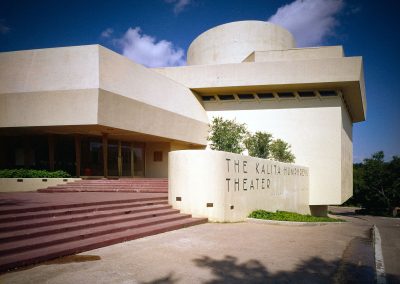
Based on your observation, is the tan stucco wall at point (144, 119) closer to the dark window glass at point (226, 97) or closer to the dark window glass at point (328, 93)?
the dark window glass at point (226, 97)

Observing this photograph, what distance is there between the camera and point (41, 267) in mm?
5285

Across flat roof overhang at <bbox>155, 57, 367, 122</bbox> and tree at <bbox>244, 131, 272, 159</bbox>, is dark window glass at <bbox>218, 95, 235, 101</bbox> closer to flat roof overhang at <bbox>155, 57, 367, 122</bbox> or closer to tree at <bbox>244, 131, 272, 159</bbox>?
flat roof overhang at <bbox>155, 57, 367, 122</bbox>

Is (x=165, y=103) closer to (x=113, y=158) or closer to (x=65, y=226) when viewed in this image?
(x=113, y=158)

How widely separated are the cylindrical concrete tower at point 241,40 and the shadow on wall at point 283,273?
90.4ft

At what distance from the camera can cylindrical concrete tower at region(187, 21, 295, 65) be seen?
31078mm

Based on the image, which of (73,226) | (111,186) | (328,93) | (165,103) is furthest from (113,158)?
(328,93)

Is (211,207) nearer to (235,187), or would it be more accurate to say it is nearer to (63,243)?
(235,187)

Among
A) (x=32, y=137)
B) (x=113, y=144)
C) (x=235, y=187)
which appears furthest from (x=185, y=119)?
(x=235, y=187)

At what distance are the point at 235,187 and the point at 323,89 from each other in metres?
17.8

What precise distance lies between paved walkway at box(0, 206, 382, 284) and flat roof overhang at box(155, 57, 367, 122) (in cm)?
1800

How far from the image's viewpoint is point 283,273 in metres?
5.19

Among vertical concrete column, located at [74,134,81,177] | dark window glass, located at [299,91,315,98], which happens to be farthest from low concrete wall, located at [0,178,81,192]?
dark window glass, located at [299,91,315,98]

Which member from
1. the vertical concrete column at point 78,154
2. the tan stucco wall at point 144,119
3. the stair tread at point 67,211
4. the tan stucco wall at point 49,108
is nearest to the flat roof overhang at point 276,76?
the tan stucco wall at point 144,119

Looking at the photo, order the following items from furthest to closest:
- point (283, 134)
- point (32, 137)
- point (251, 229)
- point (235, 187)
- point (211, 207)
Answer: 1. point (283, 134)
2. point (32, 137)
3. point (235, 187)
4. point (211, 207)
5. point (251, 229)
